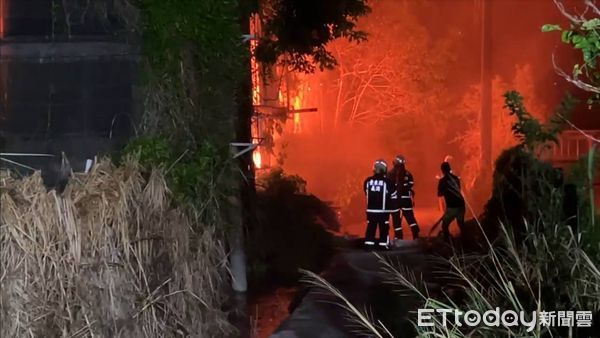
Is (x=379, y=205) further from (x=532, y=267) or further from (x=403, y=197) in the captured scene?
(x=532, y=267)

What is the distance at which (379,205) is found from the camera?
11555 mm

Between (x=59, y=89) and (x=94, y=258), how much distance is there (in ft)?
4.02

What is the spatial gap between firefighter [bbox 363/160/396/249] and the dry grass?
6.07 metres

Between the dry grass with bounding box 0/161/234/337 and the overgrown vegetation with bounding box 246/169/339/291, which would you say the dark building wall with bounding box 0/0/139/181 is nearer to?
the dry grass with bounding box 0/161/234/337

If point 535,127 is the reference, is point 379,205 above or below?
below

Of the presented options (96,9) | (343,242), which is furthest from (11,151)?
(343,242)

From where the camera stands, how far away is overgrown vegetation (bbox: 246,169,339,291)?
36.0 ft

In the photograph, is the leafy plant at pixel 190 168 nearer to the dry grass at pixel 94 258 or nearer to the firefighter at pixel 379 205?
the dry grass at pixel 94 258

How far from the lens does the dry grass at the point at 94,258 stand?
477 centimetres

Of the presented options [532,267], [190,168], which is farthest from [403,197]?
[190,168]

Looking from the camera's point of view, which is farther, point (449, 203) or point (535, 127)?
point (449, 203)

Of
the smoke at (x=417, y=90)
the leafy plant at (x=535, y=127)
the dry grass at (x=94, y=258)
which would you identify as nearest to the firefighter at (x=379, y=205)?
the leafy plant at (x=535, y=127)

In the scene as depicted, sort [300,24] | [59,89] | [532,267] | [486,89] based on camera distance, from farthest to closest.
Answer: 1. [486,89]
2. [300,24]
3. [532,267]
4. [59,89]

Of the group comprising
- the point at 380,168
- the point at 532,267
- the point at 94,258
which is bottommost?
the point at 532,267
